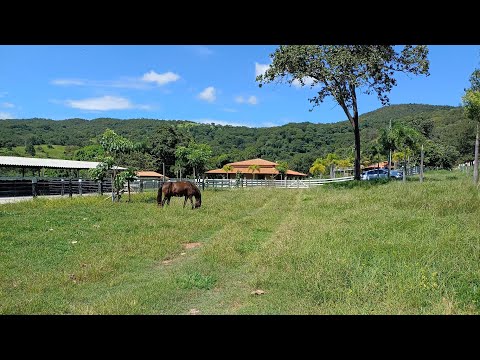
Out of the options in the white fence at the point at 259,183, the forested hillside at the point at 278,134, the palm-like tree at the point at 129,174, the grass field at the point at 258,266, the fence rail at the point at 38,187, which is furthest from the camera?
the forested hillside at the point at 278,134

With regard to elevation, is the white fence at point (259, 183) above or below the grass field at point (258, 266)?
above

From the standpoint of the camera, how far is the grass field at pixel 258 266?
4371 millimetres

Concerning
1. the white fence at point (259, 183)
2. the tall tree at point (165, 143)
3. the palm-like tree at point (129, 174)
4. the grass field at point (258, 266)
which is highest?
the tall tree at point (165, 143)

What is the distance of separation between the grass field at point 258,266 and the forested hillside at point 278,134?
3616 cm

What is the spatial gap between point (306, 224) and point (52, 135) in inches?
2757

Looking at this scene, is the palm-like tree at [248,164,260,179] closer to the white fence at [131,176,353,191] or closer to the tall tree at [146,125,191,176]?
the tall tree at [146,125,191,176]

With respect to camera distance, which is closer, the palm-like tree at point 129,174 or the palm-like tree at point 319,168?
the palm-like tree at point 129,174

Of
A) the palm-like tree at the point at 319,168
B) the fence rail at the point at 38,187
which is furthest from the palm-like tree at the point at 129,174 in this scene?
the palm-like tree at the point at 319,168

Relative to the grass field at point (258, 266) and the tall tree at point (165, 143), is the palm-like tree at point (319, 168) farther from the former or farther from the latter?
the grass field at point (258, 266)

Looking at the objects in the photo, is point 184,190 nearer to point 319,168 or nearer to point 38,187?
point 38,187

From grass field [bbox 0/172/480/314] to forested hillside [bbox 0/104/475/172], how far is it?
36.2 meters
